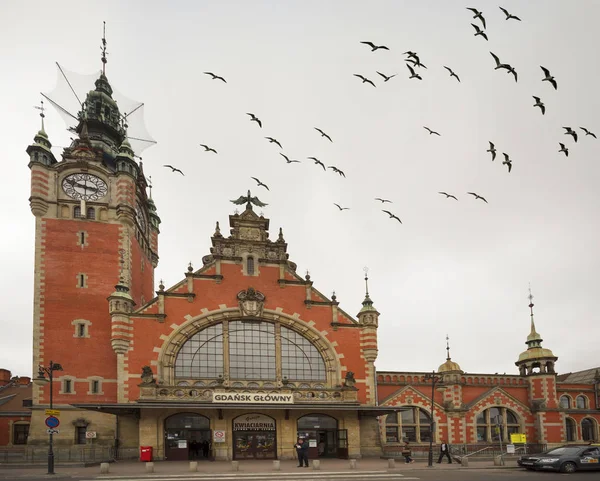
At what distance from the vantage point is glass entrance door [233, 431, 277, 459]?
115 ft

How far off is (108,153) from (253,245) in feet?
60.8

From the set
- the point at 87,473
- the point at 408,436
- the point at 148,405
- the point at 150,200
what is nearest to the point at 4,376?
the point at 150,200

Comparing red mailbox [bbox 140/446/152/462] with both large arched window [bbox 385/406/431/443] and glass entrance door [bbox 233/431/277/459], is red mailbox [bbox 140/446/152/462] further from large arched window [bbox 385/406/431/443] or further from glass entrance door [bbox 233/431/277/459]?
large arched window [bbox 385/406/431/443]

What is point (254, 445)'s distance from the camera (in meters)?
35.4

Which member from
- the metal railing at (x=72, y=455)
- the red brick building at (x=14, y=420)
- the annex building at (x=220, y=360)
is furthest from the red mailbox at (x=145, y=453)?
the red brick building at (x=14, y=420)

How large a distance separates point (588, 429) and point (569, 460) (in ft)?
78.5

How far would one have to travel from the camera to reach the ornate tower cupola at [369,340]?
3956 centimetres

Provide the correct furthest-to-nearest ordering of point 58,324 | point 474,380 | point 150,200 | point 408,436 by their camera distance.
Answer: point 150,200 < point 474,380 < point 408,436 < point 58,324

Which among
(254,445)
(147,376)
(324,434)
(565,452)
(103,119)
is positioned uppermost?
(103,119)

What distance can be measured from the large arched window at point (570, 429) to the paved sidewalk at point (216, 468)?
1499 cm

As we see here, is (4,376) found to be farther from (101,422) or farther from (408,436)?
(408,436)

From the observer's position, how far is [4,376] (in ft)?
199

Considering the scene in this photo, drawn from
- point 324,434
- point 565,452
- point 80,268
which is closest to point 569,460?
point 565,452

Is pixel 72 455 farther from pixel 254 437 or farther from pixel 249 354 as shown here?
pixel 249 354
